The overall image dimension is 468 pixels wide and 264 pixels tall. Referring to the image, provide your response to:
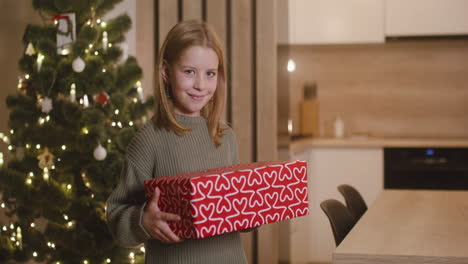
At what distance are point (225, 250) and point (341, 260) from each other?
0.28 m

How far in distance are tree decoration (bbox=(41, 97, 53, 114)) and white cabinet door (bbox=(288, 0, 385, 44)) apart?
211 centimetres

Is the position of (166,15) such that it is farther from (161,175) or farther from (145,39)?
(161,175)

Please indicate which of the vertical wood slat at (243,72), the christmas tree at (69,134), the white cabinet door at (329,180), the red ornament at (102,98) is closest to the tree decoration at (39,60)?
the christmas tree at (69,134)

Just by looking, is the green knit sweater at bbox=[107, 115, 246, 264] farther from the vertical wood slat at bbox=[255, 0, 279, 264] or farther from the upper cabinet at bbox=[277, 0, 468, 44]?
the upper cabinet at bbox=[277, 0, 468, 44]

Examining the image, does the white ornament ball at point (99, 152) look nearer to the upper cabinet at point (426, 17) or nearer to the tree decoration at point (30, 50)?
the tree decoration at point (30, 50)

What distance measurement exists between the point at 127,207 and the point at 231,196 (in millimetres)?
255

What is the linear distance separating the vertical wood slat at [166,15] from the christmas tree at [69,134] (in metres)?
0.76

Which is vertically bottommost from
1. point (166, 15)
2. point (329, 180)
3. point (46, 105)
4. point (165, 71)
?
point (329, 180)

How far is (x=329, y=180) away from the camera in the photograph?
4.20 m

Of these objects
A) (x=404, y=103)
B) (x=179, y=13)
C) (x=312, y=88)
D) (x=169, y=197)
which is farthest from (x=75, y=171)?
(x=404, y=103)

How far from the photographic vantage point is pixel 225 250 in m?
1.50

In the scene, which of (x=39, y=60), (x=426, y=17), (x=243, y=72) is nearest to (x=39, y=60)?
(x=39, y=60)

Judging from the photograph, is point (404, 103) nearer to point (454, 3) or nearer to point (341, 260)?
point (454, 3)

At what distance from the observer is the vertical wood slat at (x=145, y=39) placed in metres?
3.54
